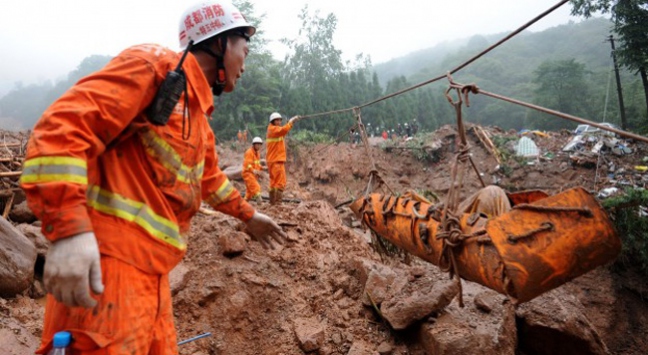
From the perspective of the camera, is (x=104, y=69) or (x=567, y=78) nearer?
(x=104, y=69)

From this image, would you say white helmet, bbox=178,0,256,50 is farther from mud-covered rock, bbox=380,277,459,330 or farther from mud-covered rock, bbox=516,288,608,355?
mud-covered rock, bbox=516,288,608,355

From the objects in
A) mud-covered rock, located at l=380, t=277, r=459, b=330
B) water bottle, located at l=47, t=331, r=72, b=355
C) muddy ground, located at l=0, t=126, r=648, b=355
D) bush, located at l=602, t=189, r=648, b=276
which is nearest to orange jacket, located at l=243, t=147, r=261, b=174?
muddy ground, located at l=0, t=126, r=648, b=355

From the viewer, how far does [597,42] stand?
75875 millimetres

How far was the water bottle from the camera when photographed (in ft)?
3.59

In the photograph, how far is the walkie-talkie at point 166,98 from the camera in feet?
4.04

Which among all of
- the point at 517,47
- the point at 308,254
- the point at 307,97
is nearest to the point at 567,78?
the point at 307,97

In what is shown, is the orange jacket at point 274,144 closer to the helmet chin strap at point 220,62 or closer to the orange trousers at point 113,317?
the helmet chin strap at point 220,62

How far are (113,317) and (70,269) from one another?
0.94 ft

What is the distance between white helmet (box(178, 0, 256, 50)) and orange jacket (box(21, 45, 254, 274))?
0.25m

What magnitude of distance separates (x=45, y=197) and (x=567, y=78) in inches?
1842

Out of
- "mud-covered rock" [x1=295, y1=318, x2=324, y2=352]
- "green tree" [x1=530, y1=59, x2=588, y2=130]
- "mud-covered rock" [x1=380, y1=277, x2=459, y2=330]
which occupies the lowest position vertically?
"green tree" [x1=530, y1=59, x2=588, y2=130]

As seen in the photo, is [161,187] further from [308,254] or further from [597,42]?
[597,42]

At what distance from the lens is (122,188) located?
1.26 meters

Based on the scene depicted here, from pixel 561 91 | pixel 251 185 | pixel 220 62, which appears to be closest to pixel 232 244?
pixel 220 62
